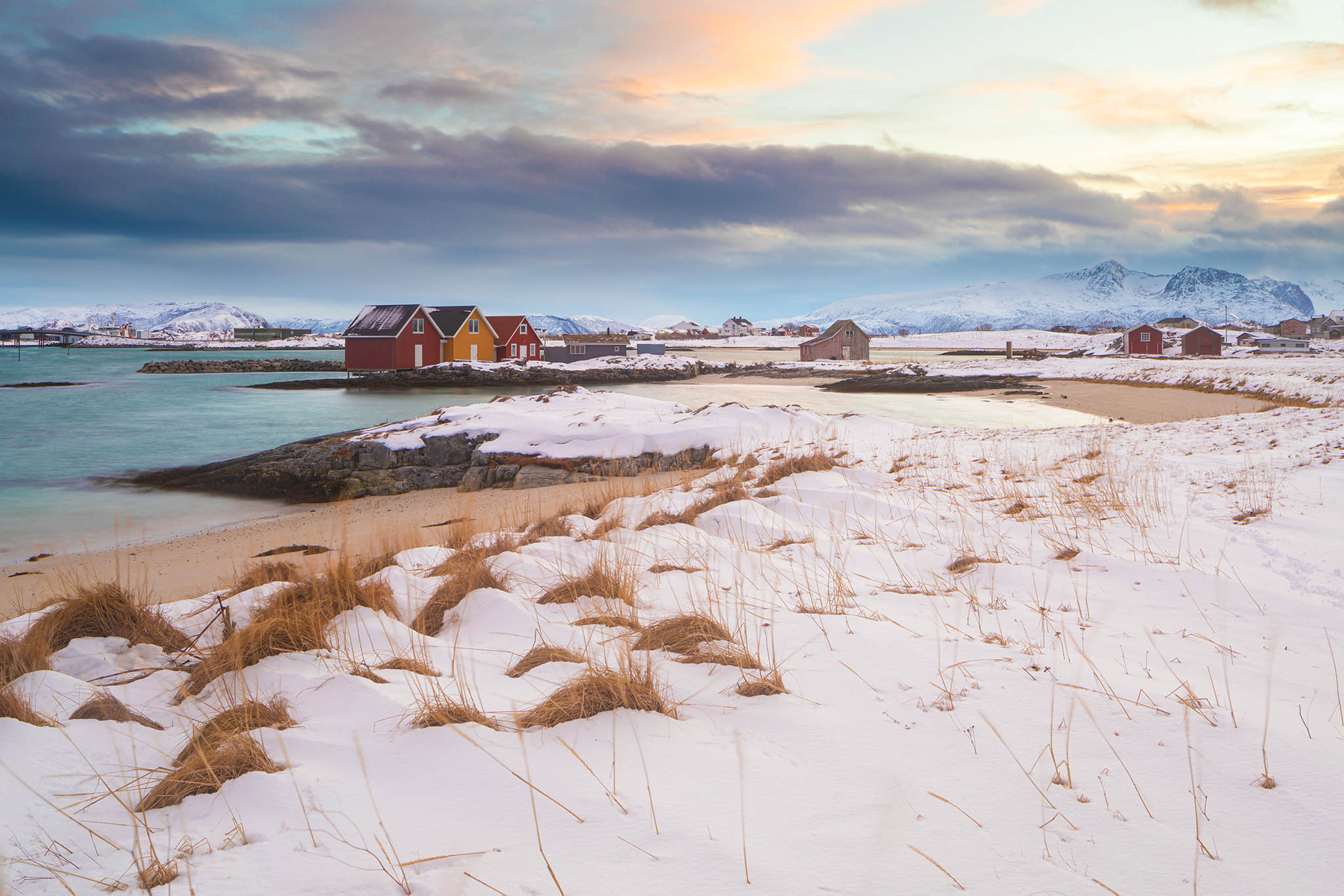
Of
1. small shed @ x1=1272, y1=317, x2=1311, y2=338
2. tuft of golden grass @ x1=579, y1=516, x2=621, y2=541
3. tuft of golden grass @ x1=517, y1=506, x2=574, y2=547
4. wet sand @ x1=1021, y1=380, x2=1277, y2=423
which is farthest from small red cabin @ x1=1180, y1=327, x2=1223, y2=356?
tuft of golden grass @ x1=517, y1=506, x2=574, y2=547

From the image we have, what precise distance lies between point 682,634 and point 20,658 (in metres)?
3.69

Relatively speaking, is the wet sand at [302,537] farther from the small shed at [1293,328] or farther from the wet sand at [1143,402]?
the small shed at [1293,328]

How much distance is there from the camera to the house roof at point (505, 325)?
69062 mm

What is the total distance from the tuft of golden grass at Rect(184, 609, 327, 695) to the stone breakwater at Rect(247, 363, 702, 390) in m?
50.3

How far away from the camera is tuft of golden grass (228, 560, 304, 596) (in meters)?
5.49

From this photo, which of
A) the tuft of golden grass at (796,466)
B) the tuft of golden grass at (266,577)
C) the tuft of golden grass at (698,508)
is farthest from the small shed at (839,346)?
the tuft of golden grass at (266,577)

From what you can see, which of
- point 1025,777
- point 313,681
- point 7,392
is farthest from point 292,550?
point 7,392

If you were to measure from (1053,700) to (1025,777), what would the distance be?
517 millimetres

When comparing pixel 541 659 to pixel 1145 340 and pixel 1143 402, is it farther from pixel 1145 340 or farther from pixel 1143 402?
pixel 1145 340

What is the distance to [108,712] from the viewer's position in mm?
3123

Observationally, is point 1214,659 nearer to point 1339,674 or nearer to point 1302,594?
point 1339,674

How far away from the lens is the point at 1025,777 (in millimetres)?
2383

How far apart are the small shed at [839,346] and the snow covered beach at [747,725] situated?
258 feet

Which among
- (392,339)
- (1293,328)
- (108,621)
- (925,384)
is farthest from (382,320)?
(1293,328)
